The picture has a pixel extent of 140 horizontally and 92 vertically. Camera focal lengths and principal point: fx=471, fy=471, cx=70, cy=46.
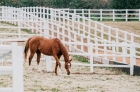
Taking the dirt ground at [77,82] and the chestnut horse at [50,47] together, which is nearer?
the dirt ground at [77,82]

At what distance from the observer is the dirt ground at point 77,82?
38.0 ft

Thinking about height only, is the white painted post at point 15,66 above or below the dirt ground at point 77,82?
above

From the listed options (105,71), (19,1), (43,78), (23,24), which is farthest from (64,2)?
(43,78)

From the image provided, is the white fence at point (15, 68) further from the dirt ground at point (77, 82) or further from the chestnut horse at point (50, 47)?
the chestnut horse at point (50, 47)

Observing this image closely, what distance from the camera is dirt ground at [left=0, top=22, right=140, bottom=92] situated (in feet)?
38.0

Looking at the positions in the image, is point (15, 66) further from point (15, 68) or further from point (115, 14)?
point (115, 14)

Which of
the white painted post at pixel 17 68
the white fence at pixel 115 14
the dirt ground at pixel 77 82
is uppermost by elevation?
the white painted post at pixel 17 68

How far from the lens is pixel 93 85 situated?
12391 millimetres

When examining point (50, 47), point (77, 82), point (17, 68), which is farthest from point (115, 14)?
point (17, 68)

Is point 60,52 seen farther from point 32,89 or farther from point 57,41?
point 32,89

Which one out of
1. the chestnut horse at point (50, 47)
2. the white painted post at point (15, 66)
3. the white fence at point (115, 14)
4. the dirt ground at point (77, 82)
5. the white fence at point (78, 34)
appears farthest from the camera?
the white fence at point (115, 14)

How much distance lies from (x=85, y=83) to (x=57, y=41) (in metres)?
2.37

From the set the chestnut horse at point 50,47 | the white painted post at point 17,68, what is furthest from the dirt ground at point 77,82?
the white painted post at point 17,68

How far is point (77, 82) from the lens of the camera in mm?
13023
